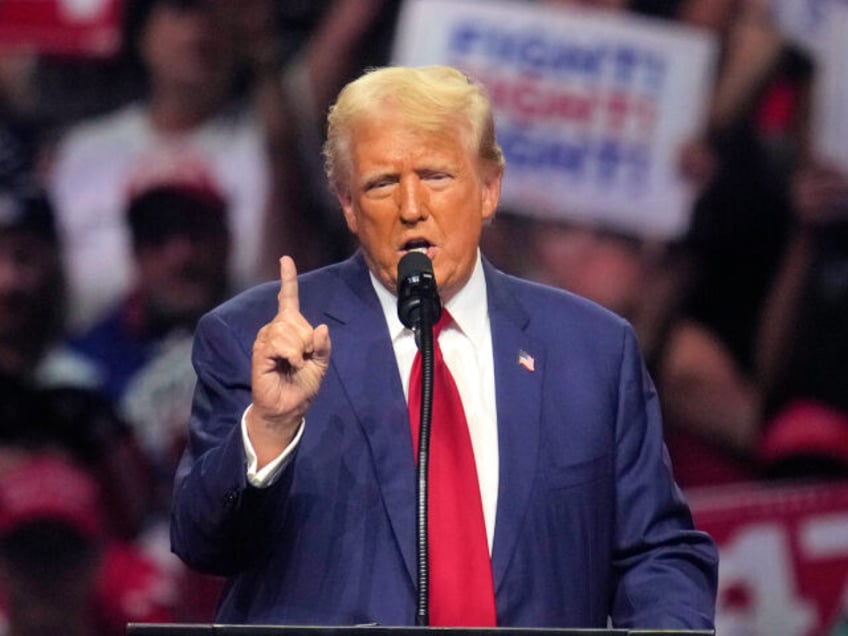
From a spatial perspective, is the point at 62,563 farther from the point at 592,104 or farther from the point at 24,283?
the point at 592,104

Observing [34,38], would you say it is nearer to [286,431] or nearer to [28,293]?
[28,293]

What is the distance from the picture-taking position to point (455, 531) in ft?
7.23

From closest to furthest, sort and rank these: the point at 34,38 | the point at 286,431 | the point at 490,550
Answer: the point at 286,431 < the point at 490,550 < the point at 34,38

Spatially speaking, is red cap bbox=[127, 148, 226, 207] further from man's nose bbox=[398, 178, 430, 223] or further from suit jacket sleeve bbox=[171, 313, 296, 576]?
man's nose bbox=[398, 178, 430, 223]

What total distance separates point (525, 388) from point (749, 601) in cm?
318

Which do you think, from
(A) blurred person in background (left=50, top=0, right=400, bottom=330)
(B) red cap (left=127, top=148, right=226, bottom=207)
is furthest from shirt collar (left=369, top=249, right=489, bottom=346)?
(B) red cap (left=127, top=148, right=226, bottom=207)

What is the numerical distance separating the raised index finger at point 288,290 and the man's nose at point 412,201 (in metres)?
0.17

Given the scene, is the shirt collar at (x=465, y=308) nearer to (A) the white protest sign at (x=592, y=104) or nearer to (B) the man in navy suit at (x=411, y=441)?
(B) the man in navy suit at (x=411, y=441)

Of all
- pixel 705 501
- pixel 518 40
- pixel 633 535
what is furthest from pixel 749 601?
pixel 633 535

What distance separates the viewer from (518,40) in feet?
17.1

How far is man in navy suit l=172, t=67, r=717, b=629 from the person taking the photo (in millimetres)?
2199

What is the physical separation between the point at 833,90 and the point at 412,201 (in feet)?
11.1

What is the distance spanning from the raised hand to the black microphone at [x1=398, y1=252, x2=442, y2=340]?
127 millimetres

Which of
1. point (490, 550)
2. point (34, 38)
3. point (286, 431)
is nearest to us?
point (286, 431)
